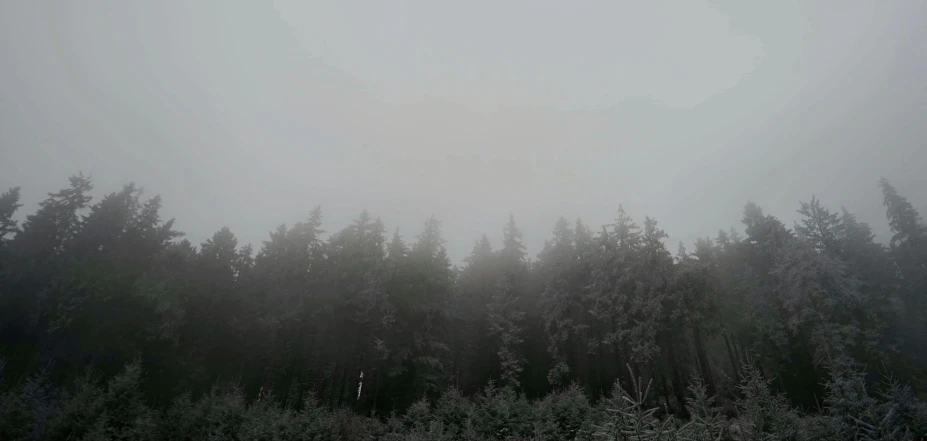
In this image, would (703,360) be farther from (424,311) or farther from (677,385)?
(424,311)

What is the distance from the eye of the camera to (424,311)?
37844mm

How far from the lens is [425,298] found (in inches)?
1527

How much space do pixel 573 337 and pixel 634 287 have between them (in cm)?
808

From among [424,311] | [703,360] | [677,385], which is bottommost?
[677,385]

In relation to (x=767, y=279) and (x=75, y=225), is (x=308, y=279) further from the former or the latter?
(x=767, y=279)

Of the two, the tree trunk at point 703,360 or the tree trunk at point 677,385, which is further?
the tree trunk at point 703,360

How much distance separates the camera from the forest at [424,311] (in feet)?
103

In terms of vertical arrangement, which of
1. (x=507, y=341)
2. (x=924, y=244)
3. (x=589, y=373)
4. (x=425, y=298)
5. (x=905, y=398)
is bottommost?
(x=905, y=398)

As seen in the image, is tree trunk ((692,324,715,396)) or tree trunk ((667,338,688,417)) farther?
tree trunk ((692,324,715,396))

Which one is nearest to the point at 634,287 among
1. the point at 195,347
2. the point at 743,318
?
the point at 743,318

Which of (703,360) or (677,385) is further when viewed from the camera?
(703,360)

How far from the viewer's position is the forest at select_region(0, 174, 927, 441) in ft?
103

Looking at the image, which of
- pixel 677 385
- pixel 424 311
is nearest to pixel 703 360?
pixel 677 385

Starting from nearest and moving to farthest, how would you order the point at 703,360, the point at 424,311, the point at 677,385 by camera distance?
the point at 677,385 < the point at 703,360 < the point at 424,311
